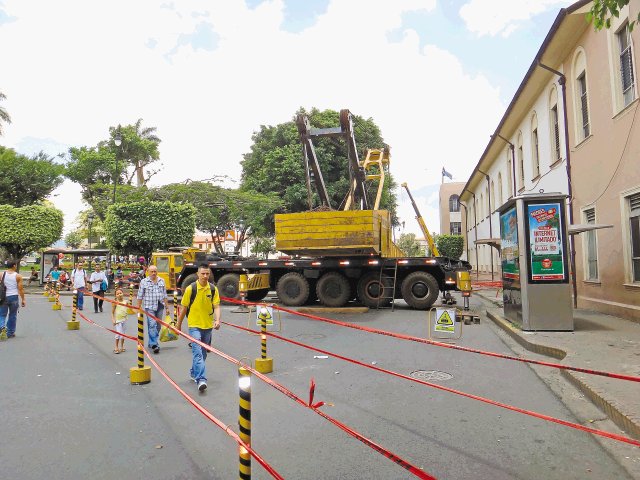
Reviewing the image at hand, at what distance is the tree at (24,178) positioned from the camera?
3306 cm

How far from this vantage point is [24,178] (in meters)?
33.9

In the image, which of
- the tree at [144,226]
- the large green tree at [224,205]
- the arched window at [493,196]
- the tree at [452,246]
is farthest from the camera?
the tree at [452,246]

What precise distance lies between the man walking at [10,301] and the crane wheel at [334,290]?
839 cm

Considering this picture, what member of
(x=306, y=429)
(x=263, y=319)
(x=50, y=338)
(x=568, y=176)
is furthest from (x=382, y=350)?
(x=568, y=176)

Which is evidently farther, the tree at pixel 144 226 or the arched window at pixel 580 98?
the tree at pixel 144 226

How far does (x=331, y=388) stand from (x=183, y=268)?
13453 mm

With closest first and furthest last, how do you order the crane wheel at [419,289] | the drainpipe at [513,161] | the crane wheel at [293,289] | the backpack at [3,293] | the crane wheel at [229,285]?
the backpack at [3,293]
the crane wheel at [419,289]
the crane wheel at [293,289]
the crane wheel at [229,285]
the drainpipe at [513,161]

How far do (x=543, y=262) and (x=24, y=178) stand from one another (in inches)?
1432

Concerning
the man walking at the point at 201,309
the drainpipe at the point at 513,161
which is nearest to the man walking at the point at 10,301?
the man walking at the point at 201,309

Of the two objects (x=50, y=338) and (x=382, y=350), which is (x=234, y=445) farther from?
(x=50, y=338)

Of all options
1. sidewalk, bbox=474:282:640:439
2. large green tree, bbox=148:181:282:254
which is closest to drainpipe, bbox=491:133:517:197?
sidewalk, bbox=474:282:640:439

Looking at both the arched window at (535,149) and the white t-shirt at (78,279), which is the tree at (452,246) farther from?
the white t-shirt at (78,279)

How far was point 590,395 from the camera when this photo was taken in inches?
203

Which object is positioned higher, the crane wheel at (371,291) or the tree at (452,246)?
the tree at (452,246)
